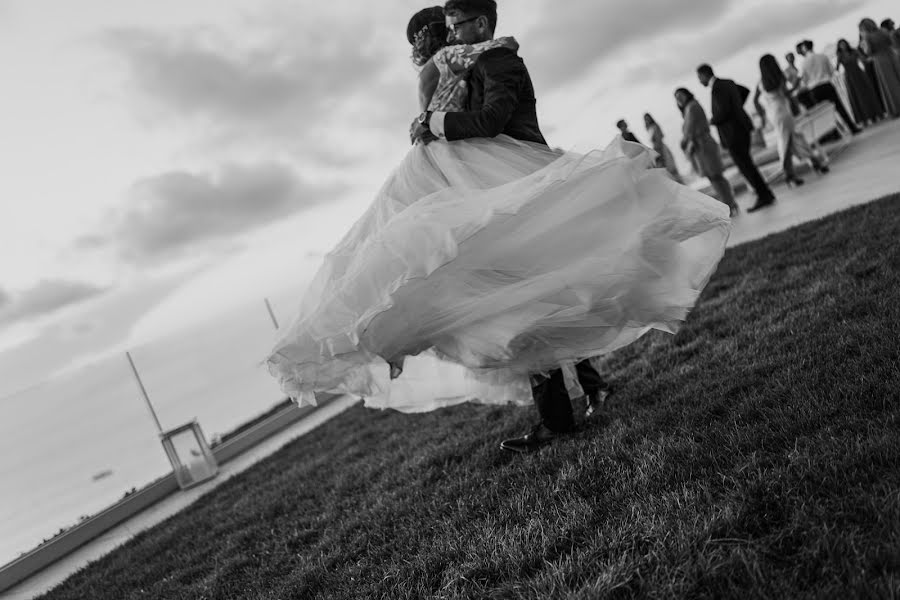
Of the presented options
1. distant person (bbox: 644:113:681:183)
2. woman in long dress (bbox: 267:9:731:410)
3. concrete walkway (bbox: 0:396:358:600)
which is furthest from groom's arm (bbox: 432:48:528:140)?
distant person (bbox: 644:113:681:183)

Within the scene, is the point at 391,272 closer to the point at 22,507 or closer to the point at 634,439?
the point at 634,439

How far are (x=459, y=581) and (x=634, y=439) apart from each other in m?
1.11

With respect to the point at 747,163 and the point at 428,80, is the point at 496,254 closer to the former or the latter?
the point at 428,80

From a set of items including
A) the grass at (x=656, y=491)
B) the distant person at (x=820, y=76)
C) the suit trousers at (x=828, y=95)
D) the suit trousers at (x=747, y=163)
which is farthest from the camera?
the distant person at (x=820, y=76)

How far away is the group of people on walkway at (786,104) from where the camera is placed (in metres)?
8.84

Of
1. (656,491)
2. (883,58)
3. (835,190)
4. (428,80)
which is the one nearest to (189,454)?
(428,80)

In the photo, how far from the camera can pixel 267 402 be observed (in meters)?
10.1

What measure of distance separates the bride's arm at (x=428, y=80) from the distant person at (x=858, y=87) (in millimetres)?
11885

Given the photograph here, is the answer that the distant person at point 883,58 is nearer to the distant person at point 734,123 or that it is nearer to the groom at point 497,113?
the distant person at point 734,123

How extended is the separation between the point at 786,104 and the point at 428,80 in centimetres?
781

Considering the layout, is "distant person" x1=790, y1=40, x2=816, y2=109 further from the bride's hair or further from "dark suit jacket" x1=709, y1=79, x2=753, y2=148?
the bride's hair

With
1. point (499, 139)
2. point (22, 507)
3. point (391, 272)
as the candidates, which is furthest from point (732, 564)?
point (22, 507)

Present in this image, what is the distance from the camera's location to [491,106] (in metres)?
3.12

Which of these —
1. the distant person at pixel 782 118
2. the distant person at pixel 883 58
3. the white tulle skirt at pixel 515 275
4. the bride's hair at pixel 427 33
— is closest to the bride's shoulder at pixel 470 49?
the bride's hair at pixel 427 33
